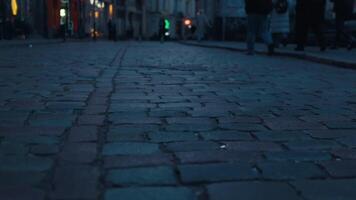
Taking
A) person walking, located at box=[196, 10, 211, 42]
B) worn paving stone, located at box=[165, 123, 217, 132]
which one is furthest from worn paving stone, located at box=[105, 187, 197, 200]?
person walking, located at box=[196, 10, 211, 42]

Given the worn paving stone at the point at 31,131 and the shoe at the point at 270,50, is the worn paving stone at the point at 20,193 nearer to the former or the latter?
the worn paving stone at the point at 31,131

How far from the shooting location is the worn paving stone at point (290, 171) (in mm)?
2627

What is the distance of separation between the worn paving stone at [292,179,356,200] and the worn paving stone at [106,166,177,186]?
21.0 inches

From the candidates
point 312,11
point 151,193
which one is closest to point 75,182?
point 151,193

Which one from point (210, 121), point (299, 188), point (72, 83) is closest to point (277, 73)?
point (72, 83)

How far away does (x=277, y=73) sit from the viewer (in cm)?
844

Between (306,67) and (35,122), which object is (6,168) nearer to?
(35,122)

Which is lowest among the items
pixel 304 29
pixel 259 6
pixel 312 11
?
pixel 304 29

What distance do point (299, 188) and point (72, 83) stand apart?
176 inches

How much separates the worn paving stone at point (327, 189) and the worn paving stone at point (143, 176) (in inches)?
21.0

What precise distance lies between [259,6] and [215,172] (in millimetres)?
11215

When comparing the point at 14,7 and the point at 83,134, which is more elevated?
the point at 14,7

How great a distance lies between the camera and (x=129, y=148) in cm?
315

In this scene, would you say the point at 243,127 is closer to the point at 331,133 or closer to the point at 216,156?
the point at 331,133
